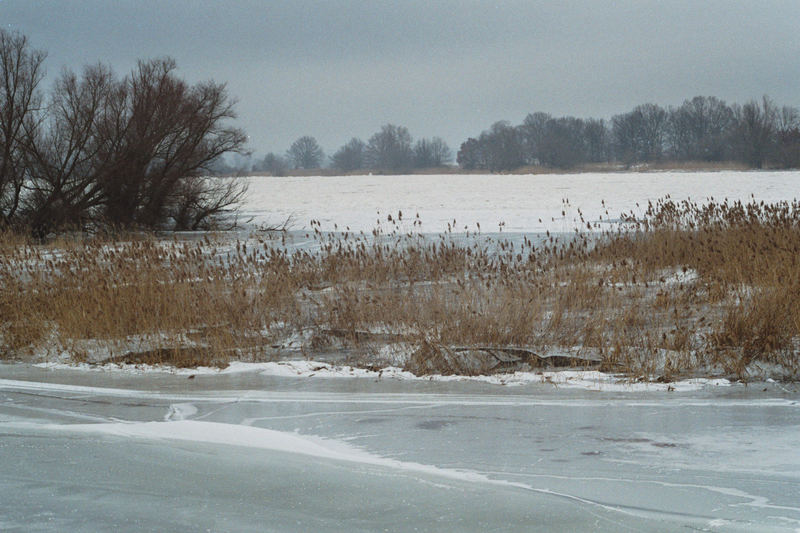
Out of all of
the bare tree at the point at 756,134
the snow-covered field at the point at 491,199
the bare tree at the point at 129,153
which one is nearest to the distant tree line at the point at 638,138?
the bare tree at the point at 756,134

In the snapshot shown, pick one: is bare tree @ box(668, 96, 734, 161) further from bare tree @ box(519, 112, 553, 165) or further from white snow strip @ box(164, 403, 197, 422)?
white snow strip @ box(164, 403, 197, 422)

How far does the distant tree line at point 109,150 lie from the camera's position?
24172mm

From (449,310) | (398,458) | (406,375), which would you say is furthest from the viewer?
(449,310)

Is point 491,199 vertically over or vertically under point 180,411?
over

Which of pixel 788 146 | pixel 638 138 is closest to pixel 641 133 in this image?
pixel 638 138

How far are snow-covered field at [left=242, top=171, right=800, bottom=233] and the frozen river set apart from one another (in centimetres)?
1468

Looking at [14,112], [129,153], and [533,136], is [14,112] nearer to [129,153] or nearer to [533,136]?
[129,153]

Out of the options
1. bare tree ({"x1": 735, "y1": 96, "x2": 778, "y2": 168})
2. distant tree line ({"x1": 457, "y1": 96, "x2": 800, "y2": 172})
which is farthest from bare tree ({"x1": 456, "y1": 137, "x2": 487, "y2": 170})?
bare tree ({"x1": 735, "y1": 96, "x2": 778, "y2": 168})

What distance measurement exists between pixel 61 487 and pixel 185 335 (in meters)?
4.91

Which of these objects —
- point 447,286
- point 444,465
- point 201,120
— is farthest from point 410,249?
point 201,120

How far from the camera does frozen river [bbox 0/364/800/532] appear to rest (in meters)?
4.33

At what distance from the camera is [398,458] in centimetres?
544

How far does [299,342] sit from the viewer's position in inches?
387

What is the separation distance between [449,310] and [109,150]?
1917 cm
